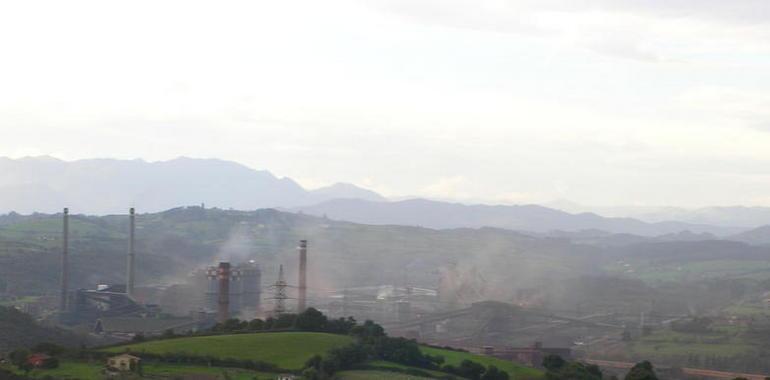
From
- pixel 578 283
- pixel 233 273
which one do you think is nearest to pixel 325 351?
pixel 233 273

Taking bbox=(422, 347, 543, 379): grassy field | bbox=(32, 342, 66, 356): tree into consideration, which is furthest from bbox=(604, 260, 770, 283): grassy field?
bbox=(32, 342, 66, 356): tree

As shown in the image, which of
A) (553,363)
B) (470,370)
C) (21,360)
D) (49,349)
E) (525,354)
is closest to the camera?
(21,360)

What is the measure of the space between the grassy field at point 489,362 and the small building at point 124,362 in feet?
44.6

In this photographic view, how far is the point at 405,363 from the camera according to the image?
53.2m

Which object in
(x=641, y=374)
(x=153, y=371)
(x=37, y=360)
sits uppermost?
(x=37, y=360)

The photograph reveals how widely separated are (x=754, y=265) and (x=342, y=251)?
152ft

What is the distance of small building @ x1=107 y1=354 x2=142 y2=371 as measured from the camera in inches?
1815

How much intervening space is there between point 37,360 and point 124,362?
9.36ft

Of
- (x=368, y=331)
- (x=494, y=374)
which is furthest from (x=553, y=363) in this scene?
(x=368, y=331)

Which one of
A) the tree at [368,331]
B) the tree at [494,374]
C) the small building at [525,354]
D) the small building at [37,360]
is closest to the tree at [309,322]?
the tree at [368,331]

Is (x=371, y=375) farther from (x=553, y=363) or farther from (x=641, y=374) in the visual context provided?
(x=641, y=374)

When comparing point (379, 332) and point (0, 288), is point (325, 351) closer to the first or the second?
point (379, 332)

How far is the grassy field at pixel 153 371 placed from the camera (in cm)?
4438

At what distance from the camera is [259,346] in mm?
52719
